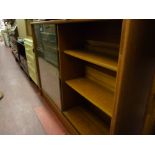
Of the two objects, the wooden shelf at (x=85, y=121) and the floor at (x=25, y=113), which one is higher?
the wooden shelf at (x=85, y=121)

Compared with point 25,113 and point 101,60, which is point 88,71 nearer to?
point 101,60

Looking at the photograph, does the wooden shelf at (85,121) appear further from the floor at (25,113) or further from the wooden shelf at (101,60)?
the wooden shelf at (101,60)

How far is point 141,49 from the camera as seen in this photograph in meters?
0.83

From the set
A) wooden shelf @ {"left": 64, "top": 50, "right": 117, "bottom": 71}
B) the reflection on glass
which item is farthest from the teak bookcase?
the reflection on glass

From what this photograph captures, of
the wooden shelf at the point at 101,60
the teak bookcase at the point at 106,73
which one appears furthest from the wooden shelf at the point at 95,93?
the wooden shelf at the point at 101,60

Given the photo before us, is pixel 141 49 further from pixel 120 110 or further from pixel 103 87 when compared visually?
pixel 103 87

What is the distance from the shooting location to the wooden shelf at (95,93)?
1.18m

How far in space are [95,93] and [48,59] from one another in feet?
3.04

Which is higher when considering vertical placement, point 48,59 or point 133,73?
point 133,73

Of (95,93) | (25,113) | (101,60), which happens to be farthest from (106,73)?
(25,113)

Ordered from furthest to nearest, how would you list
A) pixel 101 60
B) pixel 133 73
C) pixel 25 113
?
pixel 25 113, pixel 101 60, pixel 133 73

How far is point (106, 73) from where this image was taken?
4.88 feet

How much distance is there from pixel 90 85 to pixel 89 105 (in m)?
0.45

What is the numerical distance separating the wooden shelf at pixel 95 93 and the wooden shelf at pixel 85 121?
434mm
